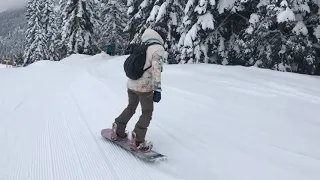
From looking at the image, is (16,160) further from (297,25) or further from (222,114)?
(297,25)

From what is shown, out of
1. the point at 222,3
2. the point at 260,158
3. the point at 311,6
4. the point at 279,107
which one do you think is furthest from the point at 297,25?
the point at 260,158

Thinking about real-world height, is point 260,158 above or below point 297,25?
below

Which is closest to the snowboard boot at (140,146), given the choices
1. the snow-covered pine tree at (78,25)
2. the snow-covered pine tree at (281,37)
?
the snow-covered pine tree at (281,37)

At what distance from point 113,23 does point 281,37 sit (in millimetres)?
26501

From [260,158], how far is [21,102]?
5.89m

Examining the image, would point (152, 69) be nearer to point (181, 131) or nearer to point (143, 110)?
point (143, 110)

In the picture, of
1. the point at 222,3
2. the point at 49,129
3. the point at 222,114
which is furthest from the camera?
the point at 222,3

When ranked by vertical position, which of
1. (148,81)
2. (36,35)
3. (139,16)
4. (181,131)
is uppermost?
(139,16)

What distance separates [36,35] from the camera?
46250 millimetres

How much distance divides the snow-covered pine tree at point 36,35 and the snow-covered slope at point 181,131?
3788 cm

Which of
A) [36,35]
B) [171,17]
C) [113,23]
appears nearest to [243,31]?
[171,17]

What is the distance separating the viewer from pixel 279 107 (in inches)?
292

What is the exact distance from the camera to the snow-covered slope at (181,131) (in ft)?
14.0

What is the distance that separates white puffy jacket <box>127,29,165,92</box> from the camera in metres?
4.48
